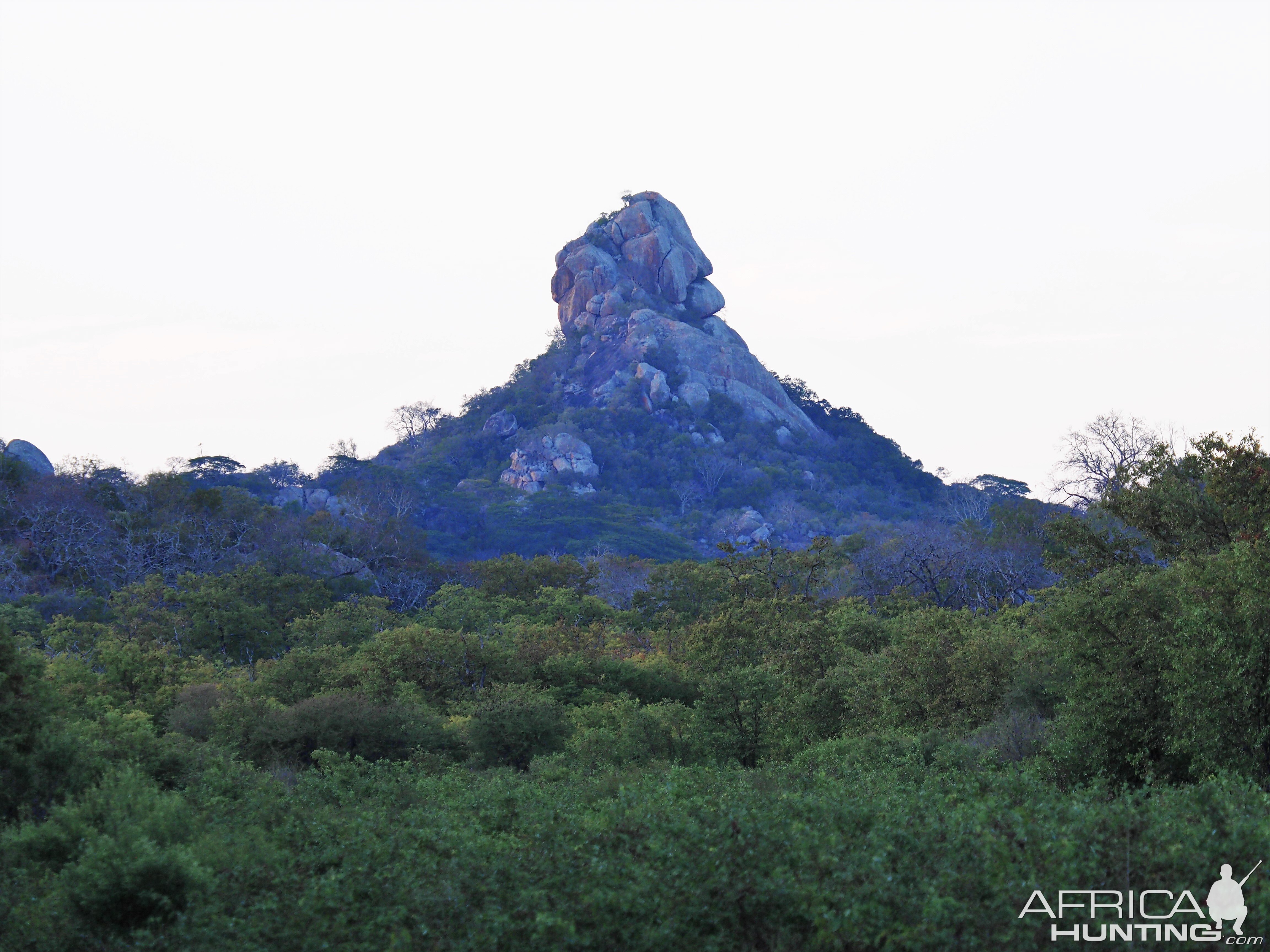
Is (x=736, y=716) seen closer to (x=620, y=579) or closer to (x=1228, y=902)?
(x=1228, y=902)

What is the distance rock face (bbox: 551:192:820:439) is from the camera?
11750cm

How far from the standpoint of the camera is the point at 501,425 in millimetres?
115375

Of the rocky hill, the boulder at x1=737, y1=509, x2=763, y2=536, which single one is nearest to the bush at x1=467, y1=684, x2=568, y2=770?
the rocky hill

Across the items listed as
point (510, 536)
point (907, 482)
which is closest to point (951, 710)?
point (510, 536)

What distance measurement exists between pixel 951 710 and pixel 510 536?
7069 centimetres

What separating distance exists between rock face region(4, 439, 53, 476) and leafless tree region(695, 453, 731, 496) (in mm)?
56755

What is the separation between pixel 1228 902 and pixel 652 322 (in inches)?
4535

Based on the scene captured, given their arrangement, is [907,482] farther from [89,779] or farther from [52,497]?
[89,779]

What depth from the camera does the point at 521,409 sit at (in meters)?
117

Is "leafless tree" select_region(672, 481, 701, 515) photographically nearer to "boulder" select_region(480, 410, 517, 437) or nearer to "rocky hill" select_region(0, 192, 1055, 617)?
"rocky hill" select_region(0, 192, 1055, 617)

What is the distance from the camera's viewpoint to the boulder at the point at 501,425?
376 feet

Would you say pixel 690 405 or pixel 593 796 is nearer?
pixel 593 796

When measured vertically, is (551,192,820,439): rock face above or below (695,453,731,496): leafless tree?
above
